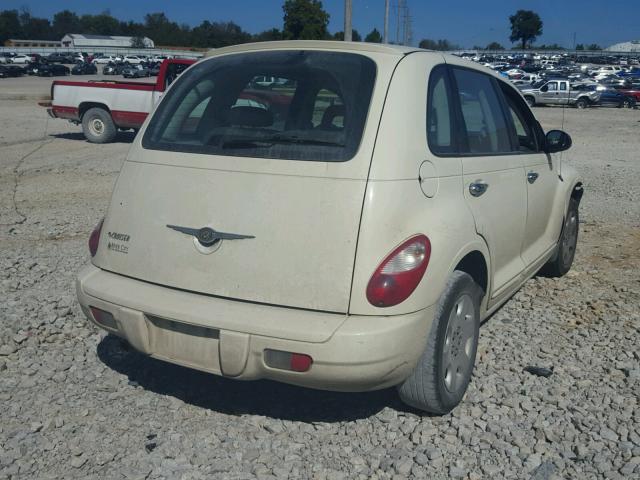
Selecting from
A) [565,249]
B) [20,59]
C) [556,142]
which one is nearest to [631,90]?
[565,249]

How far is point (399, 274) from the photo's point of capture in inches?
119

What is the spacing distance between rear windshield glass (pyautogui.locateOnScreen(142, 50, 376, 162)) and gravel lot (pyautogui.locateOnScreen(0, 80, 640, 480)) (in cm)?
136

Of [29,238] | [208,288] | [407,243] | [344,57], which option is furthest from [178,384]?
[29,238]

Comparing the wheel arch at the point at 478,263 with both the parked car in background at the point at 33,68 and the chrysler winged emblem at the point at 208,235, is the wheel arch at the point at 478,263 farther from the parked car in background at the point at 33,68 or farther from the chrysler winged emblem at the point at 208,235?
the parked car in background at the point at 33,68

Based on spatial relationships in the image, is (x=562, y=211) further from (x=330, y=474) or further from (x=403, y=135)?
(x=330, y=474)

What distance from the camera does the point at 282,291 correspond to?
10.2 ft

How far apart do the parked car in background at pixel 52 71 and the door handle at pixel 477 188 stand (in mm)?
67557

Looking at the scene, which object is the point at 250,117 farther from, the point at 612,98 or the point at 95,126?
the point at 612,98

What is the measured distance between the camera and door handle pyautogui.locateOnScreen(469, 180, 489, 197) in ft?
12.1

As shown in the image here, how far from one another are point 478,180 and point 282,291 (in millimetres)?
1358

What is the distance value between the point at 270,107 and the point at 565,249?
11.1ft

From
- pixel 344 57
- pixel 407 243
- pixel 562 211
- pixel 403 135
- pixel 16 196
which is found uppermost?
pixel 344 57

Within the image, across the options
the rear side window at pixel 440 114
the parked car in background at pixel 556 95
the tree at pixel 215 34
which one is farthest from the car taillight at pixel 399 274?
the tree at pixel 215 34

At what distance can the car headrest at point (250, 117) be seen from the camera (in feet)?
11.6
